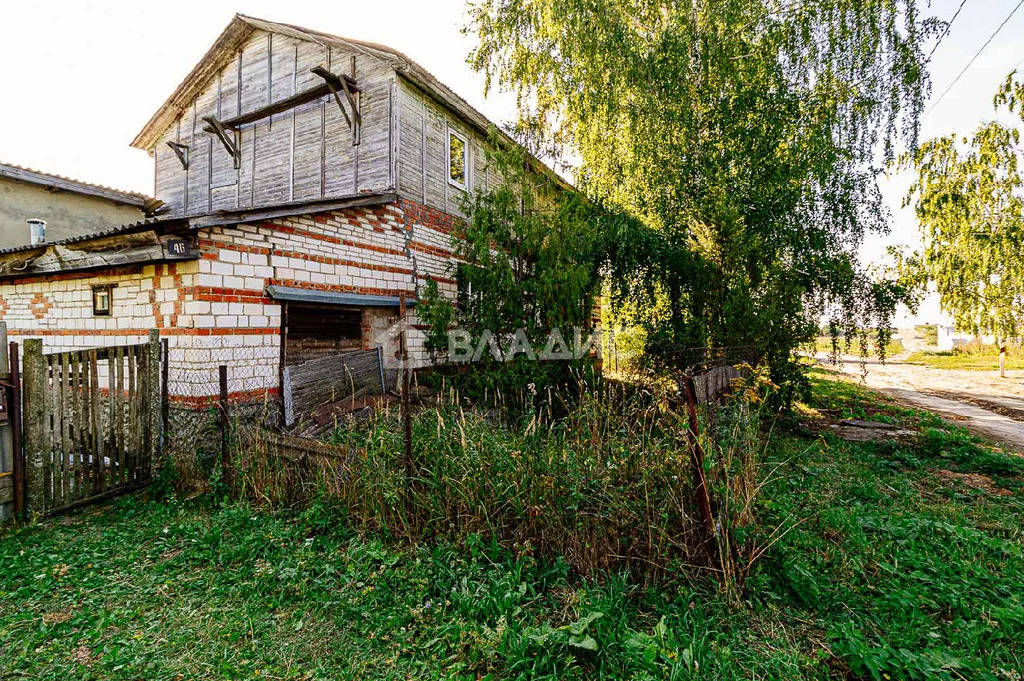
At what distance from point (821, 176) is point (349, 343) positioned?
896 cm

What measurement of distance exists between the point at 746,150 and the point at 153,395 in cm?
981

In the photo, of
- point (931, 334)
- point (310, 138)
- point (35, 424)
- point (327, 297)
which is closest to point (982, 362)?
point (931, 334)

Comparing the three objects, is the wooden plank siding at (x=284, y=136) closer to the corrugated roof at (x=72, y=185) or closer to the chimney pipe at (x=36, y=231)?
the corrugated roof at (x=72, y=185)

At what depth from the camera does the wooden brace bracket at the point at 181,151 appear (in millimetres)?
11523

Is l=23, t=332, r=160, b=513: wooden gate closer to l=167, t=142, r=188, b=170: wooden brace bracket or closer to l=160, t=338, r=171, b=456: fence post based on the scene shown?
l=160, t=338, r=171, b=456: fence post

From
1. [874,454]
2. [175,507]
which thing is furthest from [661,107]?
[175,507]

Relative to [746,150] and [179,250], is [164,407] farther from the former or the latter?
[746,150]

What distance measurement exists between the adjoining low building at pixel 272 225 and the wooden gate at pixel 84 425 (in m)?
0.56

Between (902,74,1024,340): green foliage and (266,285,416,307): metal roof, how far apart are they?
52.8 ft

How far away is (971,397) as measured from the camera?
1238cm

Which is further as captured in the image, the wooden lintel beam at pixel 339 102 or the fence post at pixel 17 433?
the wooden lintel beam at pixel 339 102

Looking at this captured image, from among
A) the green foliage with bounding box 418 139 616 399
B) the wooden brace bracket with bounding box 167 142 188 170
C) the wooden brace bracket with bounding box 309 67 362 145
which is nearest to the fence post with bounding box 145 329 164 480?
the green foliage with bounding box 418 139 616 399

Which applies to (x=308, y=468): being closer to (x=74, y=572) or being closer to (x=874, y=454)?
(x=74, y=572)

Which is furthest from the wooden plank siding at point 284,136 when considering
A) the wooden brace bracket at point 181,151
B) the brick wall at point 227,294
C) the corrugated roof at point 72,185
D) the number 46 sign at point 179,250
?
the number 46 sign at point 179,250
